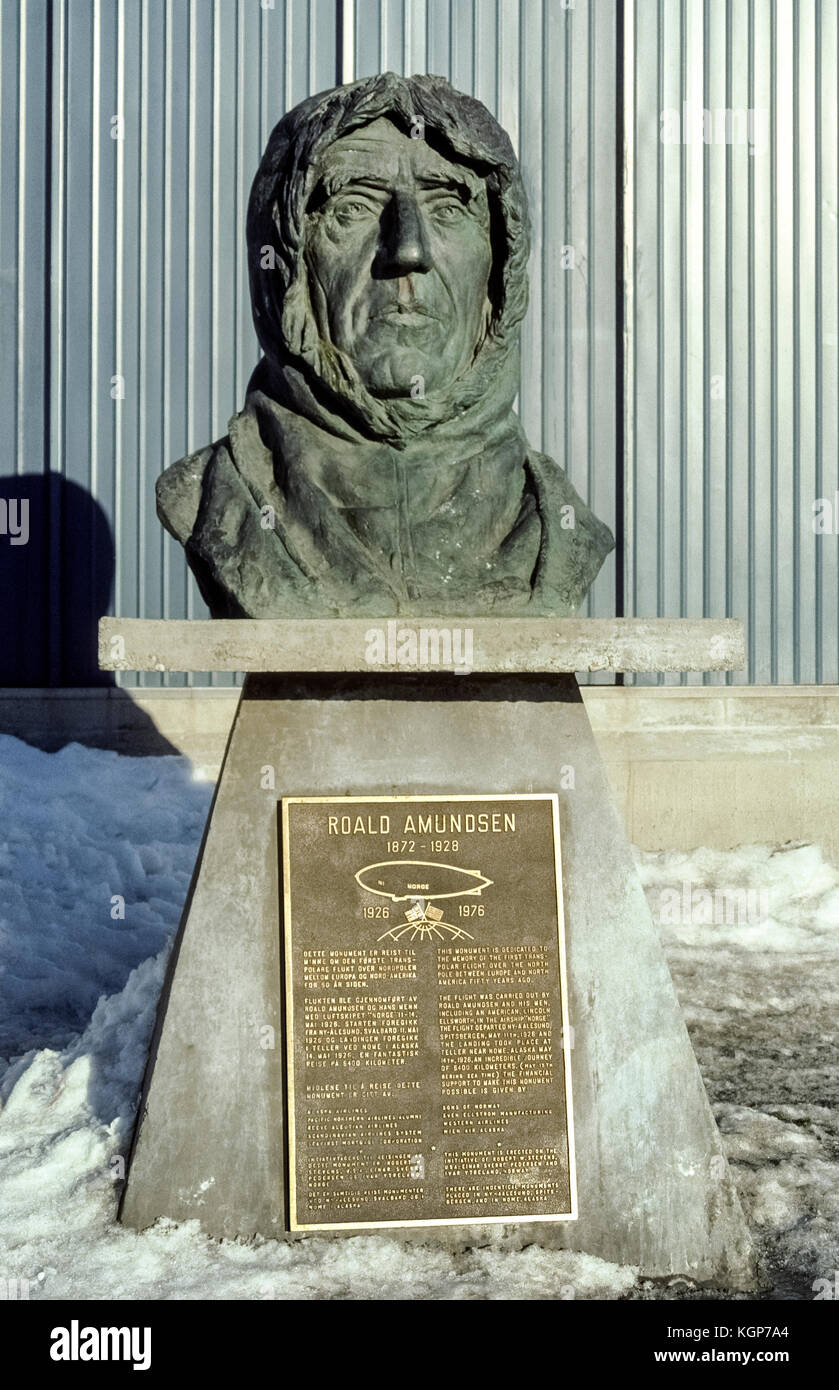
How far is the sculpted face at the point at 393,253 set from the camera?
404cm

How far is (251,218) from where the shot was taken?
14.1 feet

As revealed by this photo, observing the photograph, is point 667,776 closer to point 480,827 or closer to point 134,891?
point 134,891

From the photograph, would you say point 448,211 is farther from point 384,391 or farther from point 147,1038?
point 147,1038

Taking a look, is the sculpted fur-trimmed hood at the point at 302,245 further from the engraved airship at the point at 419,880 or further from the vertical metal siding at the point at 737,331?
the vertical metal siding at the point at 737,331

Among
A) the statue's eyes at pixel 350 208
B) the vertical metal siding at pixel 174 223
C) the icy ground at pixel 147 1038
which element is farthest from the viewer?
the vertical metal siding at pixel 174 223

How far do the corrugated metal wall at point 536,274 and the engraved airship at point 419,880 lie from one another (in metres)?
4.58

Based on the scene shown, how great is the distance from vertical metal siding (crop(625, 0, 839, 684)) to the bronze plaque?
4593 millimetres

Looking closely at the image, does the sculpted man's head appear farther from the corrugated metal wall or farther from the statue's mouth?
the corrugated metal wall

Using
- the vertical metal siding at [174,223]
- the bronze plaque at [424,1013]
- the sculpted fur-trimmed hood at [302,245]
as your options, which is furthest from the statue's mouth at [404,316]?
the vertical metal siding at [174,223]

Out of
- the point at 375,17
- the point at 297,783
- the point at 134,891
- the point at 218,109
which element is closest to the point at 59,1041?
the point at 134,891

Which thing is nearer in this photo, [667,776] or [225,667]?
[225,667]

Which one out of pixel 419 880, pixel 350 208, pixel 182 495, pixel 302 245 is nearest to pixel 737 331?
pixel 350 208

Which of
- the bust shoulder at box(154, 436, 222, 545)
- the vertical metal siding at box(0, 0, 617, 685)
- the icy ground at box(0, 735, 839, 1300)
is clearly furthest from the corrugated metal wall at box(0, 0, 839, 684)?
the bust shoulder at box(154, 436, 222, 545)

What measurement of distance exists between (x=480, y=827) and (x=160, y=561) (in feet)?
15.6
